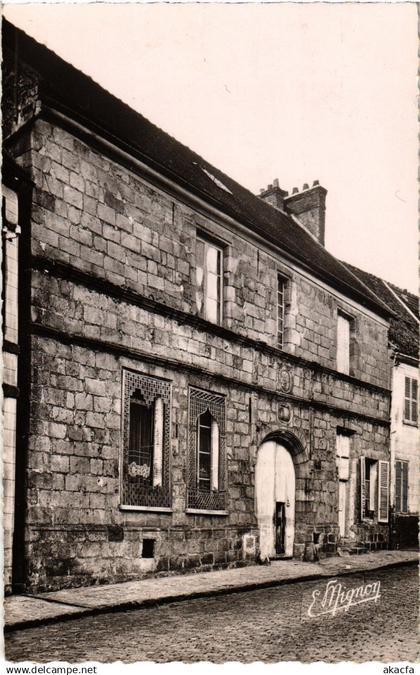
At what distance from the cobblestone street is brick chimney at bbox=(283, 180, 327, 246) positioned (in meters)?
12.1

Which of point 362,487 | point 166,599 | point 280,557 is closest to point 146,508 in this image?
point 166,599

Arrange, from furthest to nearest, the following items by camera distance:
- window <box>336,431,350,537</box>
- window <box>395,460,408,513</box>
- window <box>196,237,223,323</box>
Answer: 1. window <box>395,460,408,513</box>
2. window <box>336,431,350,537</box>
3. window <box>196,237,223,323</box>

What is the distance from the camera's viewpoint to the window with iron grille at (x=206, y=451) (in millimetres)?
11945

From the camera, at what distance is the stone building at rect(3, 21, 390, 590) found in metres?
9.35

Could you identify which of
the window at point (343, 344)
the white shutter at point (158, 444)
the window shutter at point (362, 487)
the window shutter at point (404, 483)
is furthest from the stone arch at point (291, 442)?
the window shutter at point (404, 483)

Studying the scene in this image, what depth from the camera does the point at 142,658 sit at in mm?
6145

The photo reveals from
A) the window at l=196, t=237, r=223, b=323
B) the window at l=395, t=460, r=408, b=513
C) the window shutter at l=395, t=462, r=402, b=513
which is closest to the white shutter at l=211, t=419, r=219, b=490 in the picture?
the window at l=196, t=237, r=223, b=323

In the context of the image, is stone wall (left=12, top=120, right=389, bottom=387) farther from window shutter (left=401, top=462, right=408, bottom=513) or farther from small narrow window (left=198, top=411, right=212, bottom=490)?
window shutter (left=401, top=462, right=408, bottom=513)

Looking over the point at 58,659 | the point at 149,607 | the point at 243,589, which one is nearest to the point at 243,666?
the point at 58,659

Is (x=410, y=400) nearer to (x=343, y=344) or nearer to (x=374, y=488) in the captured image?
(x=374, y=488)

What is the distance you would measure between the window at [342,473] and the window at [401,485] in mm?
2460

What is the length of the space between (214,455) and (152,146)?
519cm

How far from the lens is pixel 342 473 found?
15.7 meters

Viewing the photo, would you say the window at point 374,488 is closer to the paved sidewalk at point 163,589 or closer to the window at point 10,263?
the paved sidewalk at point 163,589
